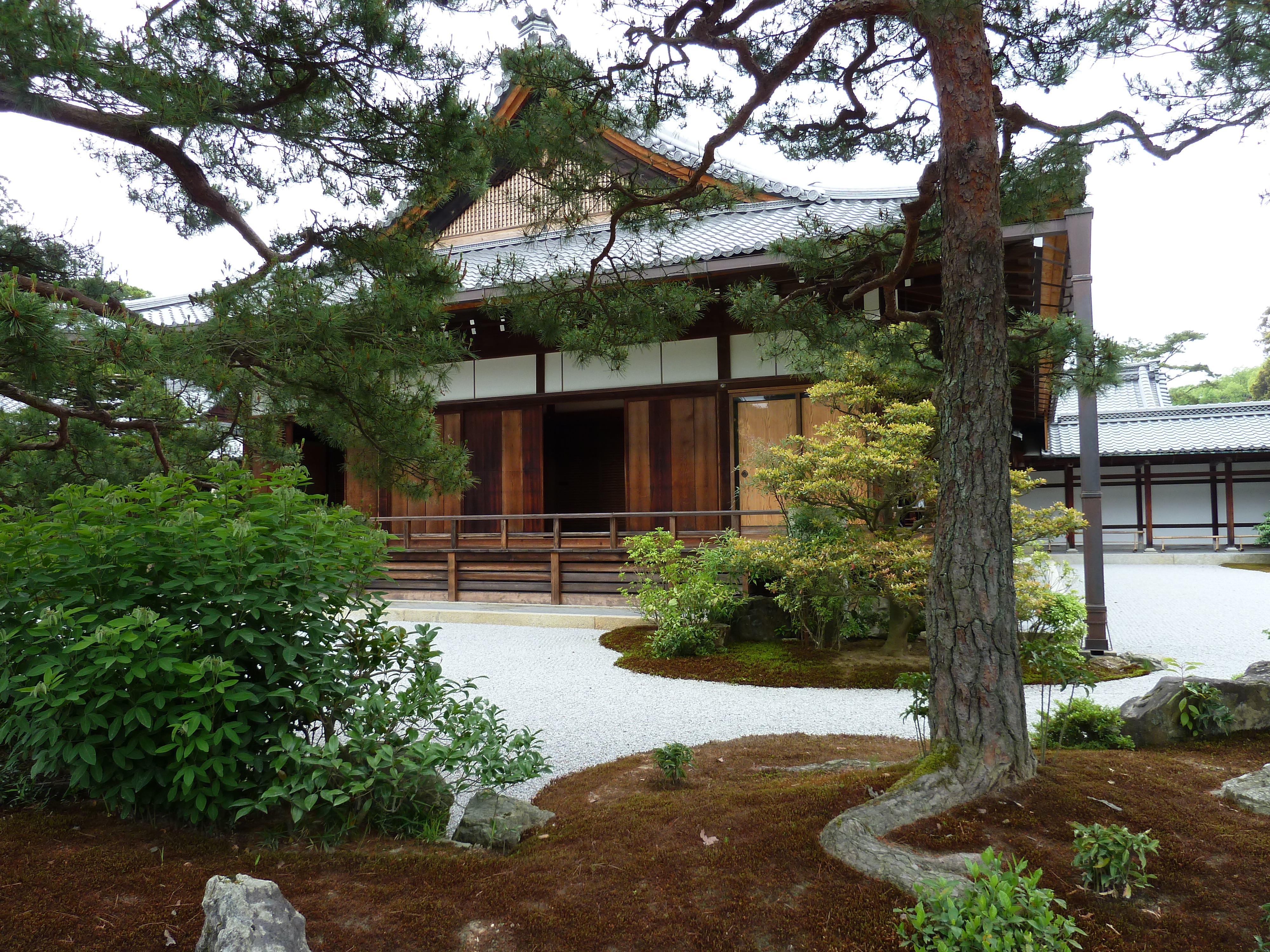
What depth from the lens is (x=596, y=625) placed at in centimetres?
911

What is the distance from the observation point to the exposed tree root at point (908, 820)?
2412 millimetres

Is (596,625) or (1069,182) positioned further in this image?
(596,625)

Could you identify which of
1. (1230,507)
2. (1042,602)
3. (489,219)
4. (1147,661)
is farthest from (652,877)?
(1230,507)

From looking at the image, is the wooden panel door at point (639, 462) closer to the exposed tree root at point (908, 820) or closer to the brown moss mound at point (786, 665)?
the brown moss mound at point (786, 665)

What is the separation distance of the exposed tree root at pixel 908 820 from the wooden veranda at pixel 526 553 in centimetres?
597

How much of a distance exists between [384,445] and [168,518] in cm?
169

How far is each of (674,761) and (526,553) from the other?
265 inches

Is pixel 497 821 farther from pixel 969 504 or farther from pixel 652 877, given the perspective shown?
pixel 969 504

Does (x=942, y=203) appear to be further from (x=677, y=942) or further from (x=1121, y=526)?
(x=1121, y=526)

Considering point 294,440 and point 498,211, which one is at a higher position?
point 498,211

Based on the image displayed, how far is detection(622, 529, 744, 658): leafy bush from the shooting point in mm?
7391

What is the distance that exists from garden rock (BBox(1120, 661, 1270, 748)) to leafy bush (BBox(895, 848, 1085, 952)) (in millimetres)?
2347

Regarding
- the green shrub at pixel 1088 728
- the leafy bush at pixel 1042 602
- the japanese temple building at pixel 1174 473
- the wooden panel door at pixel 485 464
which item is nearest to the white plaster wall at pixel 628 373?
the wooden panel door at pixel 485 464

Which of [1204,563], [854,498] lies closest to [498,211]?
[854,498]
